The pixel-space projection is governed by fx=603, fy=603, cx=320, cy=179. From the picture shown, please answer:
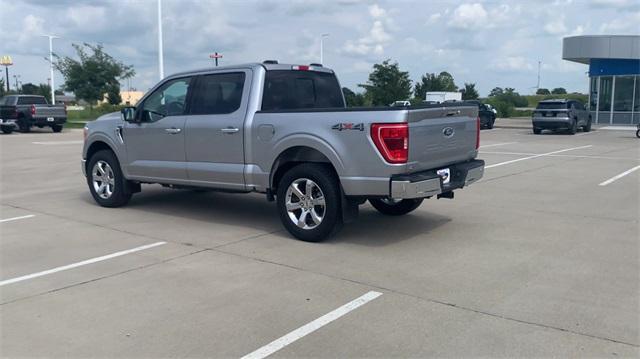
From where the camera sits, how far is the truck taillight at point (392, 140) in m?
6.05

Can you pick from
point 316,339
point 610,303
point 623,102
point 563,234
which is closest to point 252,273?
point 316,339

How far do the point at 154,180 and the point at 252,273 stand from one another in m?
3.28

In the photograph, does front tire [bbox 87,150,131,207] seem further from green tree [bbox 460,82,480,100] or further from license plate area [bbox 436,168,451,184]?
green tree [bbox 460,82,480,100]

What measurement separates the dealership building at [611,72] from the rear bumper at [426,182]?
3194cm

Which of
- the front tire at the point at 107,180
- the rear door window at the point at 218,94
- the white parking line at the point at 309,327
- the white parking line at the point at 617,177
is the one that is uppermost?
the rear door window at the point at 218,94

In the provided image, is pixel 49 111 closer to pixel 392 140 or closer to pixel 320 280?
pixel 392 140

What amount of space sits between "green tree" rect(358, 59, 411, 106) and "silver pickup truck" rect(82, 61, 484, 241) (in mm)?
38569

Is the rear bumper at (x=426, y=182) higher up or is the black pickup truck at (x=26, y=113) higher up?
the black pickup truck at (x=26, y=113)

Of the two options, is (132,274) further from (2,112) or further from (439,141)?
(2,112)

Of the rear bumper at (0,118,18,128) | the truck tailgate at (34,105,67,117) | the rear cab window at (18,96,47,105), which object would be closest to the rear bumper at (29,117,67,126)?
the truck tailgate at (34,105,67,117)

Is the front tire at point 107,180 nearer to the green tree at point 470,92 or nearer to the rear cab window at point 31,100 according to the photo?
the rear cab window at point 31,100

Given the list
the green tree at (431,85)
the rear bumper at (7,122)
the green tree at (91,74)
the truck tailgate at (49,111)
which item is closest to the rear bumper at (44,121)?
the truck tailgate at (49,111)

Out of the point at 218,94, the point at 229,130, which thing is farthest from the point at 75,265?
the point at 218,94

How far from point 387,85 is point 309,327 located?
146 ft
